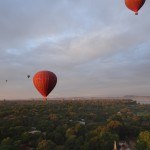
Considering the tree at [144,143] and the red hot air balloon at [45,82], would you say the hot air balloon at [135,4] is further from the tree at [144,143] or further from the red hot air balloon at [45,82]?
the tree at [144,143]

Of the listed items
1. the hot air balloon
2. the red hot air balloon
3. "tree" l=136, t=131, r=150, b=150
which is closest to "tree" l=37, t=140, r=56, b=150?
"tree" l=136, t=131, r=150, b=150

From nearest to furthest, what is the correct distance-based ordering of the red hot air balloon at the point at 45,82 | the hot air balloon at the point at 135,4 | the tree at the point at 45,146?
the hot air balloon at the point at 135,4, the red hot air balloon at the point at 45,82, the tree at the point at 45,146

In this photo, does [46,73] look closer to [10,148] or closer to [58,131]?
[10,148]

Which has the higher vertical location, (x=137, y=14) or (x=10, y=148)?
(x=137, y=14)

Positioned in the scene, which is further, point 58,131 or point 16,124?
point 16,124

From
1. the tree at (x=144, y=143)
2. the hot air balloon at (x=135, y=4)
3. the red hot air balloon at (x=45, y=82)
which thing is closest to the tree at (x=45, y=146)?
the tree at (x=144, y=143)

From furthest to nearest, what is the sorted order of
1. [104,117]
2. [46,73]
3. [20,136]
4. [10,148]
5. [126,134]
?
[104,117] → [126,134] → [20,136] → [10,148] → [46,73]

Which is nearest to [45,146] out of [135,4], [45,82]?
[45,82]

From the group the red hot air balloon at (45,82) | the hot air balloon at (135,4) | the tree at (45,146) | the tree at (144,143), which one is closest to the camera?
the hot air balloon at (135,4)

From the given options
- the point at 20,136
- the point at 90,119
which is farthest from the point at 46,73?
the point at 90,119
